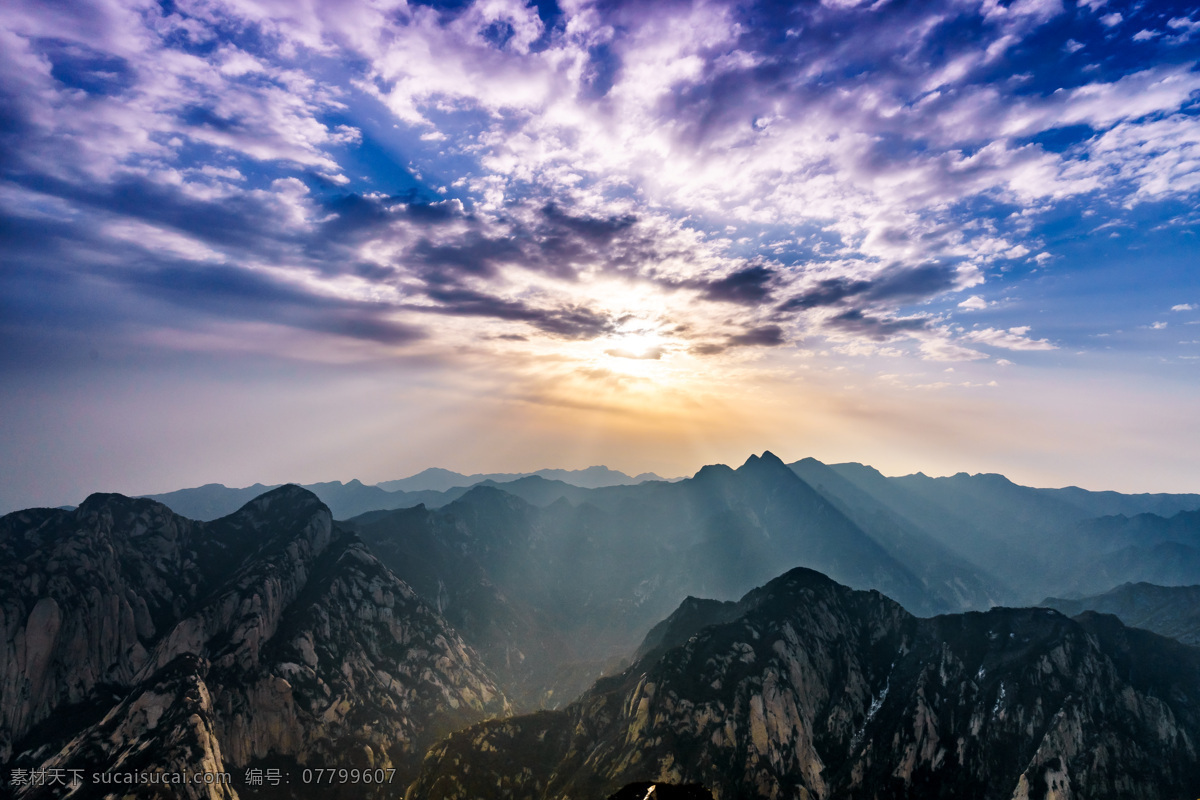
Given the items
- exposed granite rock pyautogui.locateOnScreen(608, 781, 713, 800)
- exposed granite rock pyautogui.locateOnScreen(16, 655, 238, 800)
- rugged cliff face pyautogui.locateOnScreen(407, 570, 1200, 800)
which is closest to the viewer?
exposed granite rock pyautogui.locateOnScreen(608, 781, 713, 800)

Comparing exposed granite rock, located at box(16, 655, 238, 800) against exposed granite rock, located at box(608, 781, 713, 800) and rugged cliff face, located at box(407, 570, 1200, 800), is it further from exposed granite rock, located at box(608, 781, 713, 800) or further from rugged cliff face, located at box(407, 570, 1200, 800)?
exposed granite rock, located at box(608, 781, 713, 800)

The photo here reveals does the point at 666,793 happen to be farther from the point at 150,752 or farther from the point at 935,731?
the point at 150,752

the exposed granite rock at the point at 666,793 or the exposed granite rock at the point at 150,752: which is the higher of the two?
the exposed granite rock at the point at 666,793

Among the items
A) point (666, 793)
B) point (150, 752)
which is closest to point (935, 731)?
point (666, 793)

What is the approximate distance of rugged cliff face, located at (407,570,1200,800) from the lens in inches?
5768

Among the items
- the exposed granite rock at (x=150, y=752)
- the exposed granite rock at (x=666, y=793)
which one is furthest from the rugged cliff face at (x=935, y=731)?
the exposed granite rock at (x=666, y=793)

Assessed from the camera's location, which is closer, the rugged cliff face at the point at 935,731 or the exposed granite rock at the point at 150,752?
the rugged cliff face at the point at 935,731

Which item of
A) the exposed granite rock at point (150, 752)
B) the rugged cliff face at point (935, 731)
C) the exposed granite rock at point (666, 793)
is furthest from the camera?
the exposed granite rock at point (150, 752)

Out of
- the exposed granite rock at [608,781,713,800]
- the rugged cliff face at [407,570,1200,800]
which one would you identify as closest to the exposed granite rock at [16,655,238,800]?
the rugged cliff face at [407,570,1200,800]

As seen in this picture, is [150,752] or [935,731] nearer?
[150,752]

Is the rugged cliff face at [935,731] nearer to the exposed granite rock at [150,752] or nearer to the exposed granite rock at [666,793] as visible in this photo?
the exposed granite rock at [150,752]

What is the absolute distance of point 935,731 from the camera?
168m

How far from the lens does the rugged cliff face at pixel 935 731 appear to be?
481 ft

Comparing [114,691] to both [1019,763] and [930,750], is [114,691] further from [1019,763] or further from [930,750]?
[1019,763]
